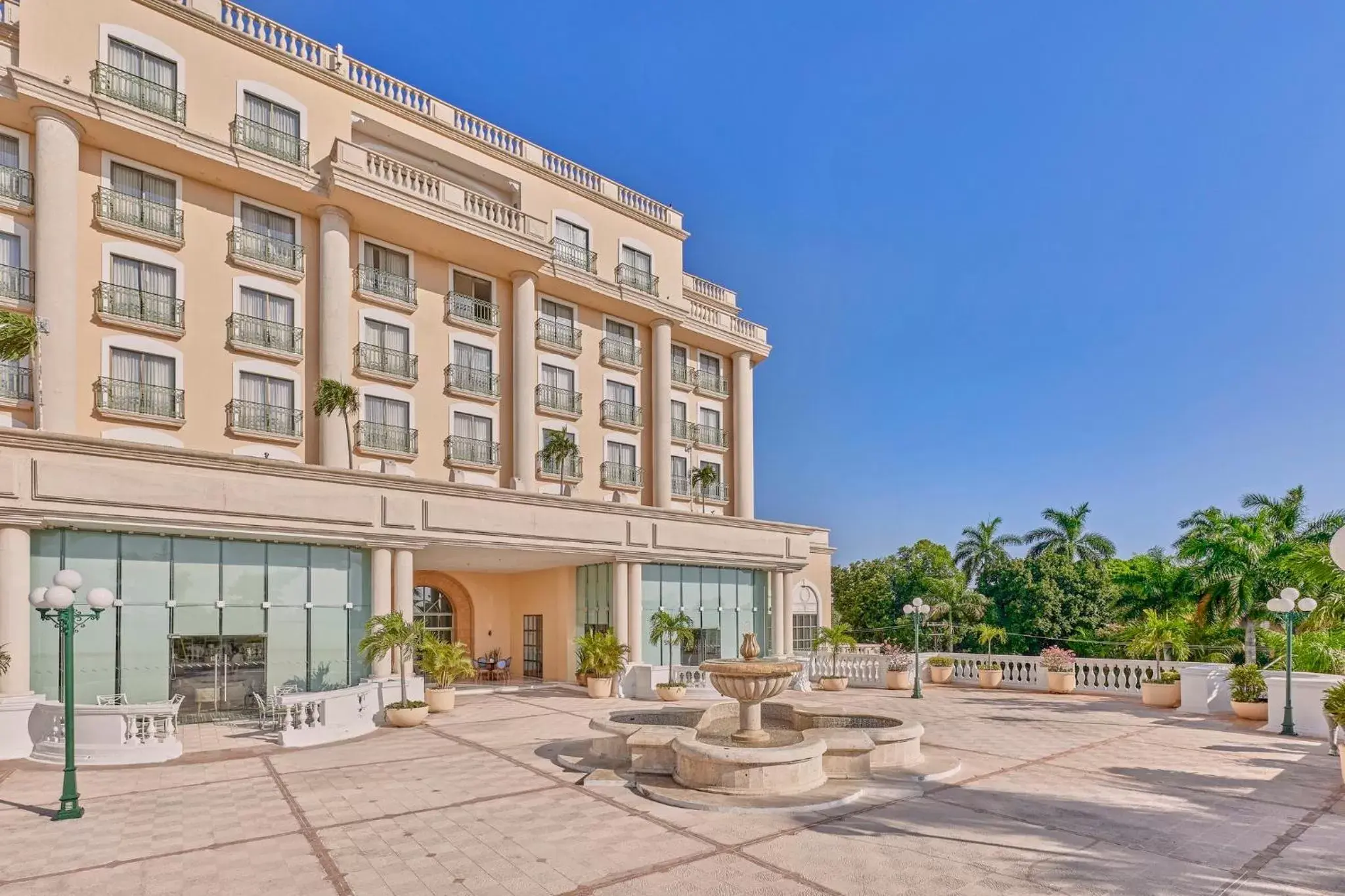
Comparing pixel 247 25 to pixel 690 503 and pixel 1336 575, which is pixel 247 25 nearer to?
pixel 690 503

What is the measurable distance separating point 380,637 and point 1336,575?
2151cm

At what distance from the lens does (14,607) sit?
16141 millimetres

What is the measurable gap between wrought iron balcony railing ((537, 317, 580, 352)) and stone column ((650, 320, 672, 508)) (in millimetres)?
3458

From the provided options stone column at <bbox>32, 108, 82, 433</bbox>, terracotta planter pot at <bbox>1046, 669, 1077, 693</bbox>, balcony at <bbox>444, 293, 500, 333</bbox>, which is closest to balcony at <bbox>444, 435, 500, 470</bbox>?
balcony at <bbox>444, 293, 500, 333</bbox>

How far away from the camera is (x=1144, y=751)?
16.0 m

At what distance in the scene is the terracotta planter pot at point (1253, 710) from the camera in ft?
65.8

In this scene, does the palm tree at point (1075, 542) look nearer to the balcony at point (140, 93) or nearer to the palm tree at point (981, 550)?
the palm tree at point (981, 550)

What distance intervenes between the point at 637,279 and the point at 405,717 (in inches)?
728

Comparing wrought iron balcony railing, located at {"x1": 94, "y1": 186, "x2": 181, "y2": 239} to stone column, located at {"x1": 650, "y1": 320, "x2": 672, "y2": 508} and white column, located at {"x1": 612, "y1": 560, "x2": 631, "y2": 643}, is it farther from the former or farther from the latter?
stone column, located at {"x1": 650, "y1": 320, "x2": 672, "y2": 508}

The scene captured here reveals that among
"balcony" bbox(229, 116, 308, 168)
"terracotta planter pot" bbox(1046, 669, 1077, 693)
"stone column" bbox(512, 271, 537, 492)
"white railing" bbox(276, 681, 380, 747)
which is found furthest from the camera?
"stone column" bbox(512, 271, 537, 492)

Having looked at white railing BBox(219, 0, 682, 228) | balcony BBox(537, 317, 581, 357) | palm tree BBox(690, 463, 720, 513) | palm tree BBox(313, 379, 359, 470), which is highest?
white railing BBox(219, 0, 682, 228)

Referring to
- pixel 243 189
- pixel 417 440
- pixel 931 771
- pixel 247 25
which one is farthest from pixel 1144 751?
pixel 247 25

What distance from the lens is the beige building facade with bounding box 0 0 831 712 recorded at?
60.0ft

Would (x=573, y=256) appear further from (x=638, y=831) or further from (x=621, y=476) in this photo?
(x=638, y=831)
